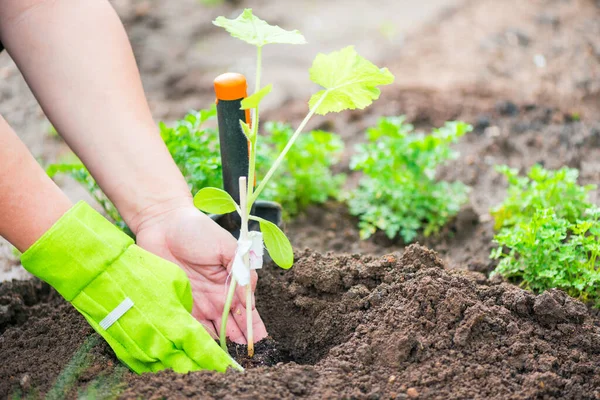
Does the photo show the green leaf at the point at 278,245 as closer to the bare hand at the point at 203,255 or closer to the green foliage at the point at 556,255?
the bare hand at the point at 203,255

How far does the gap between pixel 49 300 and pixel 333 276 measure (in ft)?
3.47

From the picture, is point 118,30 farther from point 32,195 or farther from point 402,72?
point 402,72

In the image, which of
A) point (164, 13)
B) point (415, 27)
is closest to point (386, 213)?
point (415, 27)

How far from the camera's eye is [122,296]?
189cm

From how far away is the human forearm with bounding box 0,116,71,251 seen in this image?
183 centimetres

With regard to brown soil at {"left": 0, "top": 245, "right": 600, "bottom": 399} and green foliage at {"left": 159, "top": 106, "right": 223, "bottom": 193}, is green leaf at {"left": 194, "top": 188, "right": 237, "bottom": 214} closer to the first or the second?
brown soil at {"left": 0, "top": 245, "right": 600, "bottom": 399}

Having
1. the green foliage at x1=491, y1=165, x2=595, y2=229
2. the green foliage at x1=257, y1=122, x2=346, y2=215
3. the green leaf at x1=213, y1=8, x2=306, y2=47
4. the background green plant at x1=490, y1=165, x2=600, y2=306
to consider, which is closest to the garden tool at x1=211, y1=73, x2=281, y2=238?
the green leaf at x1=213, y1=8, x2=306, y2=47

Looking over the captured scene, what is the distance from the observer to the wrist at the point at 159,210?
2139 millimetres

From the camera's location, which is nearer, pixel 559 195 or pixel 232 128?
pixel 232 128

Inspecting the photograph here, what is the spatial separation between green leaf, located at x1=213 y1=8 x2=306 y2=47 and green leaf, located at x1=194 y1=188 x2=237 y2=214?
41cm

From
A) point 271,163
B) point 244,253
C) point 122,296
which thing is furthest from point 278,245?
point 271,163

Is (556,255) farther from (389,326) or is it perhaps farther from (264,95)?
(264,95)

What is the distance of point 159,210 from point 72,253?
358 millimetres

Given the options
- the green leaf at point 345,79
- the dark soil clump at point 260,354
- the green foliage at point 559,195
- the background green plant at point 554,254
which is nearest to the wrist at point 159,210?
the dark soil clump at point 260,354
